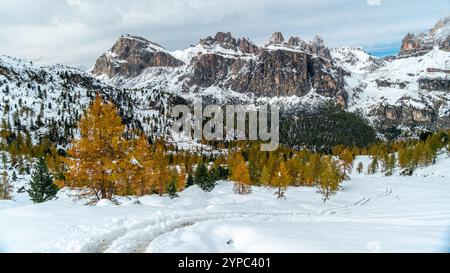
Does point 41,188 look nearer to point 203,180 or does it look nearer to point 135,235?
point 203,180

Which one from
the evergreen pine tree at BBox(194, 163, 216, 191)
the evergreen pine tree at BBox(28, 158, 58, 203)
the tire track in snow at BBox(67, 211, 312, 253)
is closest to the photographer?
the tire track in snow at BBox(67, 211, 312, 253)

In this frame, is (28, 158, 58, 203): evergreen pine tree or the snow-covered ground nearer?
the snow-covered ground

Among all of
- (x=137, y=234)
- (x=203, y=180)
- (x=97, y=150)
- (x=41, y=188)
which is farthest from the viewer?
(x=203, y=180)

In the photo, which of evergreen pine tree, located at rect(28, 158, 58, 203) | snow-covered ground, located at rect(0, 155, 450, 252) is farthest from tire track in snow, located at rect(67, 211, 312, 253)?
evergreen pine tree, located at rect(28, 158, 58, 203)

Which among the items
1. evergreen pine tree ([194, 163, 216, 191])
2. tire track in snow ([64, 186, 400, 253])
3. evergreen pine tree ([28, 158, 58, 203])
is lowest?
evergreen pine tree ([194, 163, 216, 191])

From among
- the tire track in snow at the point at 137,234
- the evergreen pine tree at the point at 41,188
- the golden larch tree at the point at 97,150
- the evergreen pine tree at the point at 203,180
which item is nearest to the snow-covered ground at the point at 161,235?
the tire track in snow at the point at 137,234

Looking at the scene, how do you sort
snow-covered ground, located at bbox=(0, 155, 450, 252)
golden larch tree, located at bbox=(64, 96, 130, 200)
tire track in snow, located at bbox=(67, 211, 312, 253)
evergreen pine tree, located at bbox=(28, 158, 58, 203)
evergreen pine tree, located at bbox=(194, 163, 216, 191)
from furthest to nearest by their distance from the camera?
evergreen pine tree, located at bbox=(194, 163, 216, 191)
evergreen pine tree, located at bbox=(28, 158, 58, 203)
golden larch tree, located at bbox=(64, 96, 130, 200)
tire track in snow, located at bbox=(67, 211, 312, 253)
snow-covered ground, located at bbox=(0, 155, 450, 252)

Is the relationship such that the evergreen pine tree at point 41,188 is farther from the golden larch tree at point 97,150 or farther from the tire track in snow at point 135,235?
the tire track in snow at point 135,235

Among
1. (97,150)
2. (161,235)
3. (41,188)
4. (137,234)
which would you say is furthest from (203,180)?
(137,234)

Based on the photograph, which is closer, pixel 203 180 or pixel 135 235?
pixel 135 235

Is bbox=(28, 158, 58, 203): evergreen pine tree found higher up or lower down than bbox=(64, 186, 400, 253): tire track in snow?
lower down

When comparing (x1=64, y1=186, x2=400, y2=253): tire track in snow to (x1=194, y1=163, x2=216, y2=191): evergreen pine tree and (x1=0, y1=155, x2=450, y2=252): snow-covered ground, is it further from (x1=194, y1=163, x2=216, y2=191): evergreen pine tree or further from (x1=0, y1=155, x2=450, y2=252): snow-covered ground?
(x1=194, y1=163, x2=216, y2=191): evergreen pine tree
